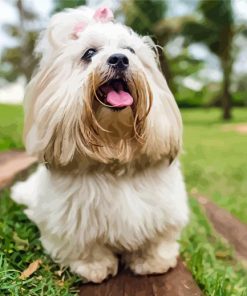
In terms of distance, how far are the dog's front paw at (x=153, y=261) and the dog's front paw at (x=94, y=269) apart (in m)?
0.13

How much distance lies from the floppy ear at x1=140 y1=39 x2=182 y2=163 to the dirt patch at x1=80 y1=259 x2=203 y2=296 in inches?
25.9

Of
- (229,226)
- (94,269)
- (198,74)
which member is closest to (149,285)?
(94,269)

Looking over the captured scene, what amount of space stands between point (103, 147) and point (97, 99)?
26cm

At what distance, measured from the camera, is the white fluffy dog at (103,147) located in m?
2.49

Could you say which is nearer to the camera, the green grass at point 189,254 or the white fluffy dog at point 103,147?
the white fluffy dog at point 103,147

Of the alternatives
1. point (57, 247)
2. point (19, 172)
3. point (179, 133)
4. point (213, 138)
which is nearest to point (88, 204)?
point (57, 247)

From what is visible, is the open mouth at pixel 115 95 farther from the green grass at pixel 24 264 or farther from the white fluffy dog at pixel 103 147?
the green grass at pixel 24 264

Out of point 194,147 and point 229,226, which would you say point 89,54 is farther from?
point 194,147

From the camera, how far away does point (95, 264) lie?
9.75ft

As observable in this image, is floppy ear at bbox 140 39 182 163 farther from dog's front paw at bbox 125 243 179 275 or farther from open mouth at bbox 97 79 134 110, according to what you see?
dog's front paw at bbox 125 243 179 275

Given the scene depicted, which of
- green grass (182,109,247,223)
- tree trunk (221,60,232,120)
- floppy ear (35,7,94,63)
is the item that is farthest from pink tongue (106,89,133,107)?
tree trunk (221,60,232,120)

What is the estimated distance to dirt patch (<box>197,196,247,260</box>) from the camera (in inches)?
177

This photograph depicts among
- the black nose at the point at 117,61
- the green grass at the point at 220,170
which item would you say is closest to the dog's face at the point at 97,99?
the black nose at the point at 117,61

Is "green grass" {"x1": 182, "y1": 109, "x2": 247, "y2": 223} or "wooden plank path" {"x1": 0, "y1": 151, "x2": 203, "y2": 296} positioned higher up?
"wooden plank path" {"x1": 0, "y1": 151, "x2": 203, "y2": 296}
